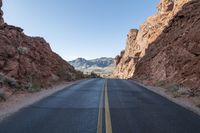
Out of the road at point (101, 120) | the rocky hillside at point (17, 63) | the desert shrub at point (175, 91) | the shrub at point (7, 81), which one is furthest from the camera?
the rocky hillside at point (17, 63)

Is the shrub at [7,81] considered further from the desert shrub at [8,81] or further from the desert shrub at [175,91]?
the desert shrub at [175,91]

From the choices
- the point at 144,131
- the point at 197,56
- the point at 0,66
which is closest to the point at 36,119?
the point at 144,131

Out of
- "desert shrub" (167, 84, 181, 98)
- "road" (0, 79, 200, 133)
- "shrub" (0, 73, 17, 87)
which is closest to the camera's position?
"road" (0, 79, 200, 133)

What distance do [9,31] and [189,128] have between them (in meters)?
23.9

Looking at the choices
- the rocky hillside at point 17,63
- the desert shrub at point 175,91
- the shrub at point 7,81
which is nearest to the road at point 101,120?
the desert shrub at point 175,91

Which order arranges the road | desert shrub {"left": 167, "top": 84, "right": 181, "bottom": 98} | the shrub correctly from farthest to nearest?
the shrub < desert shrub {"left": 167, "top": 84, "right": 181, "bottom": 98} < the road

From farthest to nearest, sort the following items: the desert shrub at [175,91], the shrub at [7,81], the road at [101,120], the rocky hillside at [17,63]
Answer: the rocky hillside at [17,63]
the shrub at [7,81]
the desert shrub at [175,91]
the road at [101,120]

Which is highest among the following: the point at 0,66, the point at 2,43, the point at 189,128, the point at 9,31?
the point at 9,31

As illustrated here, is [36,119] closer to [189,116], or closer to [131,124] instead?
[131,124]

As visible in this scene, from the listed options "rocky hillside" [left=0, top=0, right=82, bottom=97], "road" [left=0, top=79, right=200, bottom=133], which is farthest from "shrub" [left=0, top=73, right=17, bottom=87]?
"road" [left=0, top=79, right=200, bottom=133]

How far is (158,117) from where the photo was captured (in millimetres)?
9492

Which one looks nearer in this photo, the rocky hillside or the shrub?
the shrub

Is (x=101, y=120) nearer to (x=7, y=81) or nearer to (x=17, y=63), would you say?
(x=7, y=81)

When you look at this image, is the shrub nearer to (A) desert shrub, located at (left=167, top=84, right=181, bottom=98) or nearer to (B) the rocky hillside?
(B) the rocky hillside
